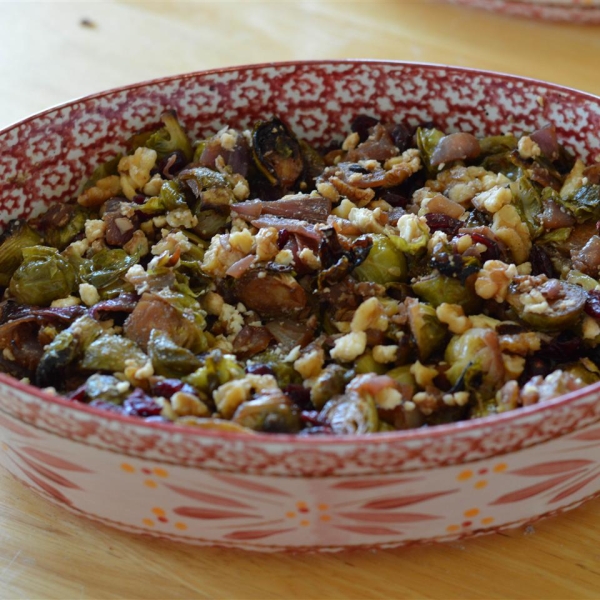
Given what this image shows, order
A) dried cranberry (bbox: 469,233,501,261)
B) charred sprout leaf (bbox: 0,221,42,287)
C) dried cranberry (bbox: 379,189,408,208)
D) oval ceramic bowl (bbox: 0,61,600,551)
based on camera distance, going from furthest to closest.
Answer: dried cranberry (bbox: 379,189,408,208)
charred sprout leaf (bbox: 0,221,42,287)
dried cranberry (bbox: 469,233,501,261)
oval ceramic bowl (bbox: 0,61,600,551)

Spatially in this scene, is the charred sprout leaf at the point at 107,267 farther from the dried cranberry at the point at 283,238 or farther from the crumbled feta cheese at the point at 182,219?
the dried cranberry at the point at 283,238

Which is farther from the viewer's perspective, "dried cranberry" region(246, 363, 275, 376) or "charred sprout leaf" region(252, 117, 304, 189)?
"charred sprout leaf" region(252, 117, 304, 189)

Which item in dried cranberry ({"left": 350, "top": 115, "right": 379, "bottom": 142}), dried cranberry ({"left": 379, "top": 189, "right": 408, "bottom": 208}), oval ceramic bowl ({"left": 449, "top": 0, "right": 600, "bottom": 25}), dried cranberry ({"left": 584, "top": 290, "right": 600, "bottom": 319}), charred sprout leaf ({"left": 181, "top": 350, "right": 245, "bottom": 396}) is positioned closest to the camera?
charred sprout leaf ({"left": 181, "top": 350, "right": 245, "bottom": 396})

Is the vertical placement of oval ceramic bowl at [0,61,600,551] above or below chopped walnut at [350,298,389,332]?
below

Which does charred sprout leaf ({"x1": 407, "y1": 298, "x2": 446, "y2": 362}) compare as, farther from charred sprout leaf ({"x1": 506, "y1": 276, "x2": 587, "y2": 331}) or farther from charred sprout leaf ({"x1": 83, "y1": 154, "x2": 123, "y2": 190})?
charred sprout leaf ({"x1": 83, "y1": 154, "x2": 123, "y2": 190})

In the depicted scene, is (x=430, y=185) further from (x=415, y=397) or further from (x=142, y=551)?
(x=142, y=551)

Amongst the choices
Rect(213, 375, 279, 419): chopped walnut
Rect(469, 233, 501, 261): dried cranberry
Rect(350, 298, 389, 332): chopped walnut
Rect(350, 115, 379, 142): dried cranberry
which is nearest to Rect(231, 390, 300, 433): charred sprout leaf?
Rect(213, 375, 279, 419): chopped walnut

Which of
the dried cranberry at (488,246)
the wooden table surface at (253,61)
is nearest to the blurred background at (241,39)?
the wooden table surface at (253,61)

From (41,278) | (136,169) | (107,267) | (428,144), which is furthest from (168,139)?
(428,144)

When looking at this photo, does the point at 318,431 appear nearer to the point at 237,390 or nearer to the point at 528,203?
the point at 237,390
